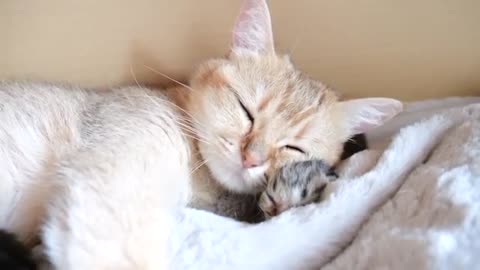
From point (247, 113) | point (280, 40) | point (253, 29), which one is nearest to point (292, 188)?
point (247, 113)

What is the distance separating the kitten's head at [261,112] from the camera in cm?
111

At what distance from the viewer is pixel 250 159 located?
1.07m

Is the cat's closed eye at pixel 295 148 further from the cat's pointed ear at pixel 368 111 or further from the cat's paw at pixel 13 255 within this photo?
the cat's paw at pixel 13 255

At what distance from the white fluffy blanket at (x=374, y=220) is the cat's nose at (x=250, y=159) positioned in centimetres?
12

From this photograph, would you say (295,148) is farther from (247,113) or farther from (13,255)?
(13,255)

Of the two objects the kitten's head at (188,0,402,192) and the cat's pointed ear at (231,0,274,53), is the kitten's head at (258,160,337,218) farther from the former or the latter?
the cat's pointed ear at (231,0,274,53)

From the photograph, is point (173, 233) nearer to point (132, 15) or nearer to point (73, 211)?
point (73, 211)

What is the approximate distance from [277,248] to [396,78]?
0.68 meters

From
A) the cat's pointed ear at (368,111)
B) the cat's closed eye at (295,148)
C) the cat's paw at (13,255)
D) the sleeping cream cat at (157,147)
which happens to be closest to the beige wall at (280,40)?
the sleeping cream cat at (157,147)

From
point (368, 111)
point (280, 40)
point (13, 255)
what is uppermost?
point (280, 40)

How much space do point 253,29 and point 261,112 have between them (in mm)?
Answer: 206

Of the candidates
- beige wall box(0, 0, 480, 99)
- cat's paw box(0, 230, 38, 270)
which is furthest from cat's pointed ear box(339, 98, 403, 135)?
cat's paw box(0, 230, 38, 270)

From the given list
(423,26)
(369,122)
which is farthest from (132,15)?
(423,26)

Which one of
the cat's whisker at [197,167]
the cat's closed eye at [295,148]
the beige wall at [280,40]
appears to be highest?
the beige wall at [280,40]
